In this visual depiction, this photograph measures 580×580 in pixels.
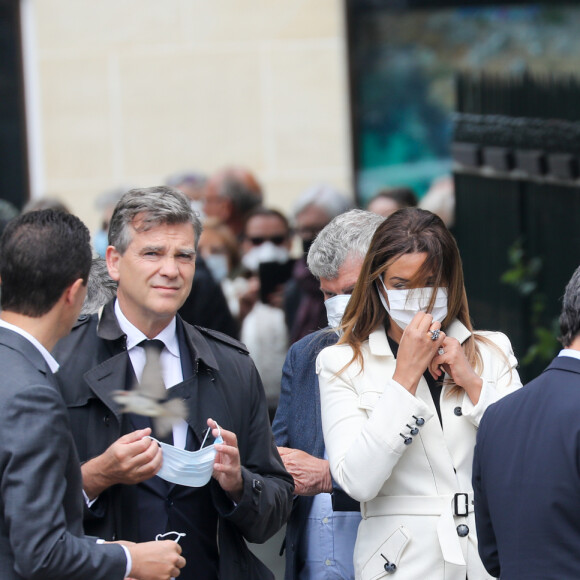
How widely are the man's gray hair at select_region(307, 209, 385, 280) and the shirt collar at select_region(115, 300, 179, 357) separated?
0.75m

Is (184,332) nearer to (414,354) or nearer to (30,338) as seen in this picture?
(414,354)

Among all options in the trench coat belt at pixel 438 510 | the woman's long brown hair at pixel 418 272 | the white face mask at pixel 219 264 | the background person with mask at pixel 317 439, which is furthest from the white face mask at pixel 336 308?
the white face mask at pixel 219 264

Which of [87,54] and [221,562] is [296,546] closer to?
[221,562]

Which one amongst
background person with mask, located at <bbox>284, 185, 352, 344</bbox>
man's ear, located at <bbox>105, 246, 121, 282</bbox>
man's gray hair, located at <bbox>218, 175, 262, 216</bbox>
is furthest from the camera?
man's gray hair, located at <bbox>218, 175, 262, 216</bbox>

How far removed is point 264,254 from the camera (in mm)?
8258

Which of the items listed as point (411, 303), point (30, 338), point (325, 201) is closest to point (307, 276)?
point (325, 201)

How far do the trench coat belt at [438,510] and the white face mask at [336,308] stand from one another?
759 millimetres

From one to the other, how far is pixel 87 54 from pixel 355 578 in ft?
22.2

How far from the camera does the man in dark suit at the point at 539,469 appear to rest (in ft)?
10.1

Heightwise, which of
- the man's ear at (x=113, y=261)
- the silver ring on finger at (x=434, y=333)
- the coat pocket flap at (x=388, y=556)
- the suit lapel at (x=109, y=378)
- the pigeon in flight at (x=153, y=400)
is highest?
the man's ear at (x=113, y=261)

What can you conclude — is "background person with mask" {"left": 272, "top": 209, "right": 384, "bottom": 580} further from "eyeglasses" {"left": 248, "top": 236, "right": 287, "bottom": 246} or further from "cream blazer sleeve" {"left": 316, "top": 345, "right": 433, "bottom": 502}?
"eyeglasses" {"left": 248, "top": 236, "right": 287, "bottom": 246}

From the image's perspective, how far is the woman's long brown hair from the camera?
3727mm

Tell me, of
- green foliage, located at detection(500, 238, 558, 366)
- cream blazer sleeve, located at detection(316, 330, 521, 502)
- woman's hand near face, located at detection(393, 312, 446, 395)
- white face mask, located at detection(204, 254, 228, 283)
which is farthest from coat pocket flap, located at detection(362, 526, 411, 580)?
white face mask, located at detection(204, 254, 228, 283)

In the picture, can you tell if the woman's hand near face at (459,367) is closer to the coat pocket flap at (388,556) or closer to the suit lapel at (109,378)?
the coat pocket flap at (388,556)
